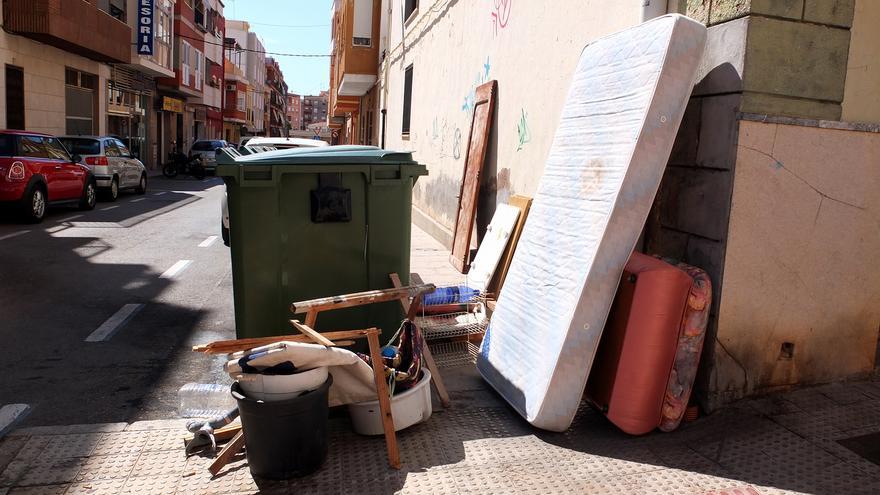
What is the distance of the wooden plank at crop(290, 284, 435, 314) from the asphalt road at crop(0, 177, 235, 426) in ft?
3.85

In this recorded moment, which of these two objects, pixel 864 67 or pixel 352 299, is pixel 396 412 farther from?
pixel 864 67

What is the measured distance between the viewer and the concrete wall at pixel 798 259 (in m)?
3.86

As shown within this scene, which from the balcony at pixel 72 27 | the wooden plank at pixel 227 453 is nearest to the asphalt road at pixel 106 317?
the wooden plank at pixel 227 453

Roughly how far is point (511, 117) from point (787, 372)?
4.19m

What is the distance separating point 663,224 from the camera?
4406 millimetres

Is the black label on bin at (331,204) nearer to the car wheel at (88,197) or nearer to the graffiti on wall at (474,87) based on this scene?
the graffiti on wall at (474,87)

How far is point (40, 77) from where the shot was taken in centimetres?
2069

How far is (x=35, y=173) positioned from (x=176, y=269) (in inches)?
208

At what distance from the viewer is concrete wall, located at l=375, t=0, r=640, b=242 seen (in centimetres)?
606

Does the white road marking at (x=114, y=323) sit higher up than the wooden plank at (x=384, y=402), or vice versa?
the wooden plank at (x=384, y=402)

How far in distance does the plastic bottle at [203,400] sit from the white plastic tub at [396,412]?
836mm

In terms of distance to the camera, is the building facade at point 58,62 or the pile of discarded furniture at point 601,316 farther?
the building facade at point 58,62

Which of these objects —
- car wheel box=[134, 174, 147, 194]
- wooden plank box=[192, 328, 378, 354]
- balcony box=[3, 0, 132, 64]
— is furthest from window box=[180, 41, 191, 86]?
wooden plank box=[192, 328, 378, 354]

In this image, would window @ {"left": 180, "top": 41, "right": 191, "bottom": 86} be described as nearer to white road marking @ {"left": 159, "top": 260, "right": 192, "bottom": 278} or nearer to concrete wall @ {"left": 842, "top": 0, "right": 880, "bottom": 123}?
white road marking @ {"left": 159, "top": 260, "right": 192, "bottom": 278}
